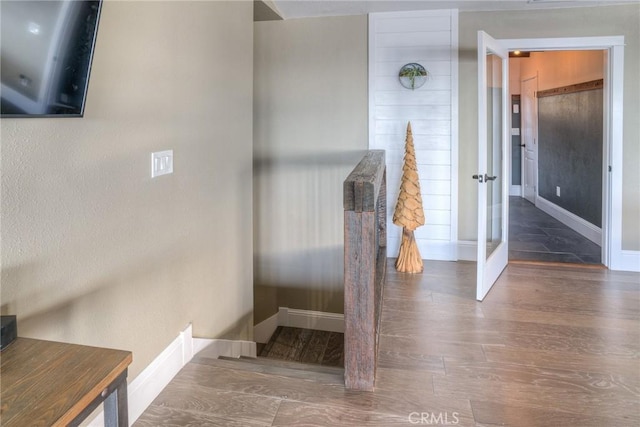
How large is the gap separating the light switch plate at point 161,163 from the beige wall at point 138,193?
34 millimetres

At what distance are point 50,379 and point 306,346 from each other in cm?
350

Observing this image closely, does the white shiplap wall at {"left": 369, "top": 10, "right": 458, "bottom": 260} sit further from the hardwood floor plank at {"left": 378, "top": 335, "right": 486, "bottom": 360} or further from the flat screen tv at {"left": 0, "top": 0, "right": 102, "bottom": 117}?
the flat screen tv at {"left": 0, "top": 0, "right": 102, "bottom": 117}

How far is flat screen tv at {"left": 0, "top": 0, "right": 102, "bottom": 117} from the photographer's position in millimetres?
1135

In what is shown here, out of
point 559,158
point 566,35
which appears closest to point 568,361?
point 566,35

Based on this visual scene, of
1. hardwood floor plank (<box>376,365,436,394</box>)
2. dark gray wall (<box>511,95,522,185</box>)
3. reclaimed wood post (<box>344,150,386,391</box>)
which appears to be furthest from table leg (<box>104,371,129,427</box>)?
dark gray wall (<box>511,95,522,185</box>)


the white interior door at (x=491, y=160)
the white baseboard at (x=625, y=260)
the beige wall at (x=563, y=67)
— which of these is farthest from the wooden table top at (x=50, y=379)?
the beige wall at (x=563, y=67)

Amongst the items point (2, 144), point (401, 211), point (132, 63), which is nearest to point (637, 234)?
point (401, 211)

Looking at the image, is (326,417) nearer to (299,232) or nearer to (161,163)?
(161,163)

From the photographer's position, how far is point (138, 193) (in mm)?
1854

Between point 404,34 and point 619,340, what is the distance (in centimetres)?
296

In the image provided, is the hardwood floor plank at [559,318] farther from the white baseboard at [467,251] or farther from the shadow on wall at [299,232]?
the shadow on wall at [299,232]

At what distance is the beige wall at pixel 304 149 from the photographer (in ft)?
13.8

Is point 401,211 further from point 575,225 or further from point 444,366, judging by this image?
point 575,225

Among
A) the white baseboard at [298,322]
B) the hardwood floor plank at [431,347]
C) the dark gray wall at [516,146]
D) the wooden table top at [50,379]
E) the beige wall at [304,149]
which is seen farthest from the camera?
the dark gray wall at [516,146]
